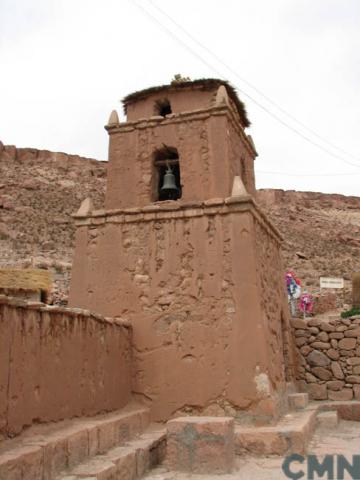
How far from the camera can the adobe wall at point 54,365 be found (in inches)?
202

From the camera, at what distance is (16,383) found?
5219 millimetres

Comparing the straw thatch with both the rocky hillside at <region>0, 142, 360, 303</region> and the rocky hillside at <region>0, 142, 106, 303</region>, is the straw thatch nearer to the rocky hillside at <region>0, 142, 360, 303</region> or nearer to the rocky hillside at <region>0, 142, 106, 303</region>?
the rocky hillside at <region>0, 142, 106, 303</region>

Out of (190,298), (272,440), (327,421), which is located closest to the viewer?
(272,440)

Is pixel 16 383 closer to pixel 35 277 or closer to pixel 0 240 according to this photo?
pixel 35 277

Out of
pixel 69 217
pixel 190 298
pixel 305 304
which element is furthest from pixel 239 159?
pixel 69 217

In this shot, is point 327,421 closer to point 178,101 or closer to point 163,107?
point 178,101

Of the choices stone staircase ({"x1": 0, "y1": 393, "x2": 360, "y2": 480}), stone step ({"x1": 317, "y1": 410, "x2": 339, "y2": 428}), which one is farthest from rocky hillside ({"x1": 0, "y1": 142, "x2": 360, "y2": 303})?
stone staircase ({"x1": 0, "y1": 393, "x2": 360, "y2": 480})

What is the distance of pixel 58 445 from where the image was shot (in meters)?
5.27

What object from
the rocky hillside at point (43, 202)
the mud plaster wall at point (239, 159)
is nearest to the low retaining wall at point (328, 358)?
the mud plaster wall at point (239, 159)

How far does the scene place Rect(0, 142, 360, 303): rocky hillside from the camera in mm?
36250

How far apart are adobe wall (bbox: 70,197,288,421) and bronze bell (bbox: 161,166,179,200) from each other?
1.58 ft

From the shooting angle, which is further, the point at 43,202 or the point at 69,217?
the point at 43,202

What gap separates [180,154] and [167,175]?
0.45m

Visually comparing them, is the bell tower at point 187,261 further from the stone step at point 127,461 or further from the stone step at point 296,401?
the stone step at point 127,461
